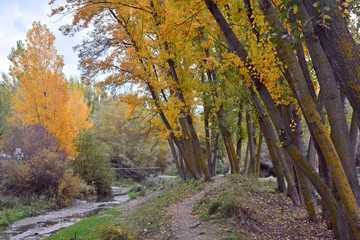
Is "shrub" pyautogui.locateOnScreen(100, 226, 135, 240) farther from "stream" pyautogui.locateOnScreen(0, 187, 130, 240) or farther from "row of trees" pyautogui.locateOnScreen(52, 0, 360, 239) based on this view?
"stream" pyautogui.locateOnScreen(0, 187, 130, 240)

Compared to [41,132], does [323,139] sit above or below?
below

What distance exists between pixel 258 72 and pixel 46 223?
13.3m

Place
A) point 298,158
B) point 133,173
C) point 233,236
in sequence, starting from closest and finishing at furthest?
point 298,158 < point 233,236 < point 133,173

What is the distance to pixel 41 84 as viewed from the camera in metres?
21.7

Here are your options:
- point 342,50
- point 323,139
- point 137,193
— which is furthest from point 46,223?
point 342,50

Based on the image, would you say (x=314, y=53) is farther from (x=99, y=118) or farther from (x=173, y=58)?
(x=99, y=118)

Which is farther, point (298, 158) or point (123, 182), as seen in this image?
point (123, 182)

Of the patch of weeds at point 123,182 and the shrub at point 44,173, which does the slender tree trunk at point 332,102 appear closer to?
the shrub at point 44,173

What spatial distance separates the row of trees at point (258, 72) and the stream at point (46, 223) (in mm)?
6058

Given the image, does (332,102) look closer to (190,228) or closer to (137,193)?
(190,228)

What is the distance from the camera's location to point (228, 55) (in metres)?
7.49

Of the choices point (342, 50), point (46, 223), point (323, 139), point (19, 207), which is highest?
point (342, 50)


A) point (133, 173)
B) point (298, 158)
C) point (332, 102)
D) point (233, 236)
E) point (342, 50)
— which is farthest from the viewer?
point (133, 173)

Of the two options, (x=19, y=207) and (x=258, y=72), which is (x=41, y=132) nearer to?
(x=19, y=207)
